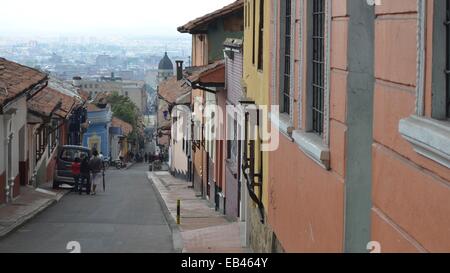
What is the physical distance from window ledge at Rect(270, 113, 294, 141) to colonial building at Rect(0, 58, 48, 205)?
359 inches

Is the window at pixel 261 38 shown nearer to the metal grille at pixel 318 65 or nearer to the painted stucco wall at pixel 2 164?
the metal grille at pixel 318 65

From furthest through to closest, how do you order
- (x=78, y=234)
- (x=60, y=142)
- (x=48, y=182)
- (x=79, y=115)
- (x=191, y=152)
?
(x=79, y=115) < (x=60, y=142) < (x=191, y=152) < (x=48, y=182) < (x=78, y=234)

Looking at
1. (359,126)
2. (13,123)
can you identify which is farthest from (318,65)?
(13,123)

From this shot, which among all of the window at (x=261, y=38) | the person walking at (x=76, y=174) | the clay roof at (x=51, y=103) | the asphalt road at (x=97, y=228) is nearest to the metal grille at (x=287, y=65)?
the window at (x=261, y=38)

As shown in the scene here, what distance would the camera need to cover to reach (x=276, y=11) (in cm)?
1045

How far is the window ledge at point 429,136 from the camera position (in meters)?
3.96

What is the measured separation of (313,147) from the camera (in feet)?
24.0

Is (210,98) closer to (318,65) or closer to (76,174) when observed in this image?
(76,174)

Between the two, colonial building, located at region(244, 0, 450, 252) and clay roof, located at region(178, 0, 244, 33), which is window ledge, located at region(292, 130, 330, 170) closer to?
colonial building, located at region(244, 0, 450, 252)

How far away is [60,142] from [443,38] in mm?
33309

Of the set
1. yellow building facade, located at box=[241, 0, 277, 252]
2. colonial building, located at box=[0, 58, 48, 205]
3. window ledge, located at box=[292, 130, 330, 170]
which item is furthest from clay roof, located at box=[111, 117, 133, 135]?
window ledge, located at box=[292, 130, 330, 170]
